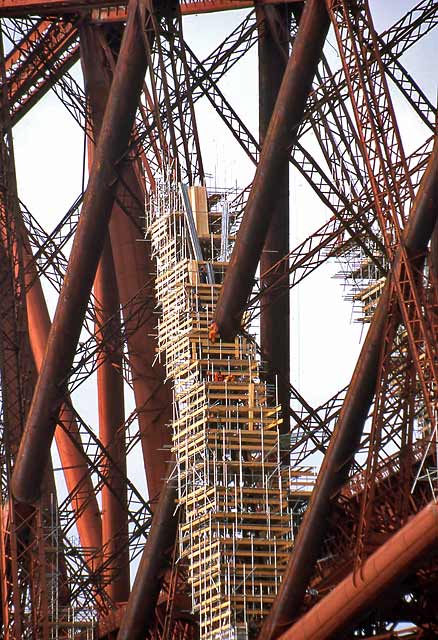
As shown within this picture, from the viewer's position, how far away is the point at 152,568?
6569 centimetres

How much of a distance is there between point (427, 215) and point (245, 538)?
9621 mm

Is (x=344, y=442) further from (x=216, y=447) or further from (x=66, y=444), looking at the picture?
(x=66, y=444)

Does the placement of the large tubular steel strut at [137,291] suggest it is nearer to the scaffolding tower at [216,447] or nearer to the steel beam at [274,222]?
the steel beam at [274,222]

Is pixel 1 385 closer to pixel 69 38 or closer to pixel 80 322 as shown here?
pixel 80 322

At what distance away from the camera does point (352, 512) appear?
61.8 metres

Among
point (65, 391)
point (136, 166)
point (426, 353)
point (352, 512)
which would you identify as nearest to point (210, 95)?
point (136, 166)

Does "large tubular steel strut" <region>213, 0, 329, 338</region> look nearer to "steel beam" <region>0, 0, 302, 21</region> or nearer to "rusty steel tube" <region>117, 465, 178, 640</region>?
"rusty steel tube" <region>117, 465, 178, 640</region>

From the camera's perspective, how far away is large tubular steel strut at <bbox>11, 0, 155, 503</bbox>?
64750 mm

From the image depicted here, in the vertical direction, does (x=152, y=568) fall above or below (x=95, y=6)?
below

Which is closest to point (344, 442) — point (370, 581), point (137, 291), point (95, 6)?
point (370, 581)

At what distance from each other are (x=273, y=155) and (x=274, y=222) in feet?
30.3

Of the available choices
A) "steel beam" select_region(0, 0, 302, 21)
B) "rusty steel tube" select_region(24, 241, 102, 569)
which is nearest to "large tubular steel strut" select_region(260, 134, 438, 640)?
"steel beam" select_region(0, 0, 302, 21)

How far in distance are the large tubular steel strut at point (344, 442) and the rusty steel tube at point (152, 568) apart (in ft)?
18.2

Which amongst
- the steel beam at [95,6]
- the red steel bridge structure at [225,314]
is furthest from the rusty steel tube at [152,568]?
the steel beam at [95,6]
